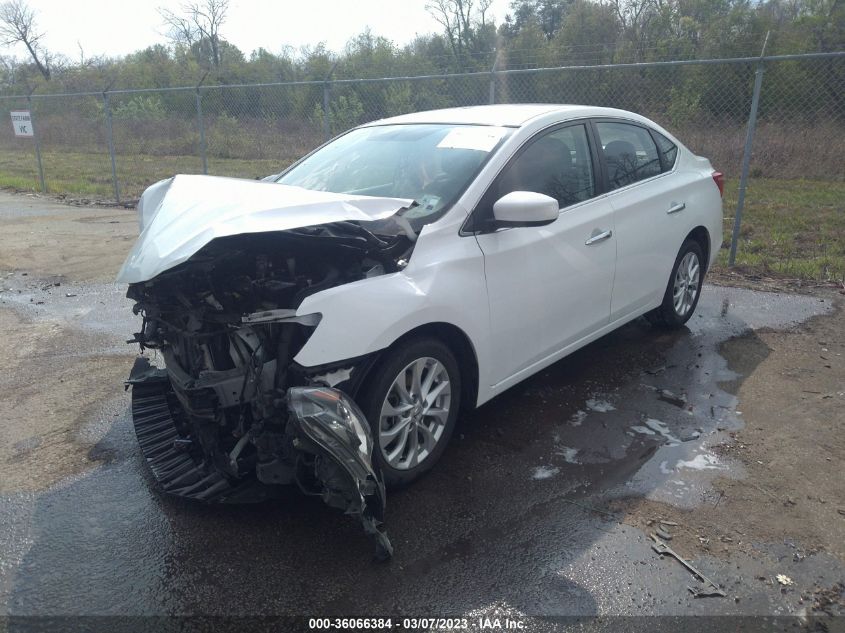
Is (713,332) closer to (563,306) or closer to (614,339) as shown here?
(614,339)

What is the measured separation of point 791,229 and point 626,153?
6.09 meters

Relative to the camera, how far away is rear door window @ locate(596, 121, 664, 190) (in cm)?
451

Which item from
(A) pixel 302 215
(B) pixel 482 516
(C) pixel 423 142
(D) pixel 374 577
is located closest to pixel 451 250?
(A) pixel 302 215

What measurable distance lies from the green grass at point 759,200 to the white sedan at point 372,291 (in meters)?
4.24

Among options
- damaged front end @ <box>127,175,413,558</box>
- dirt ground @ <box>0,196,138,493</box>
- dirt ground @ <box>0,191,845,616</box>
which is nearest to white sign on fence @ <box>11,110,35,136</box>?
dirt ground @ <box>0,196,138,493</box>

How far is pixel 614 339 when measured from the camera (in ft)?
17.9

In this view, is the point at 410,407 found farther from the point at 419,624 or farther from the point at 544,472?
the point at 419,624

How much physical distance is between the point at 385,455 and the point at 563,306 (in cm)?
151

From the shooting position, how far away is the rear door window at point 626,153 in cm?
451

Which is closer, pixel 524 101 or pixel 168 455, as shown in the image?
pixel 168 455

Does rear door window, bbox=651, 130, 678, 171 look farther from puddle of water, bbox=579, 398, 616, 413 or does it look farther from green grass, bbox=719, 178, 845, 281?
green grass, bbox=719, 178, 845, 281

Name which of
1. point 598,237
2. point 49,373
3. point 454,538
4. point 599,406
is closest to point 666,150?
point 598,237

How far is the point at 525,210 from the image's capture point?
3359 mm

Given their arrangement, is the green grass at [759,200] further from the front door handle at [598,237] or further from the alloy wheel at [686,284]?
the front door handle at [598,237]
